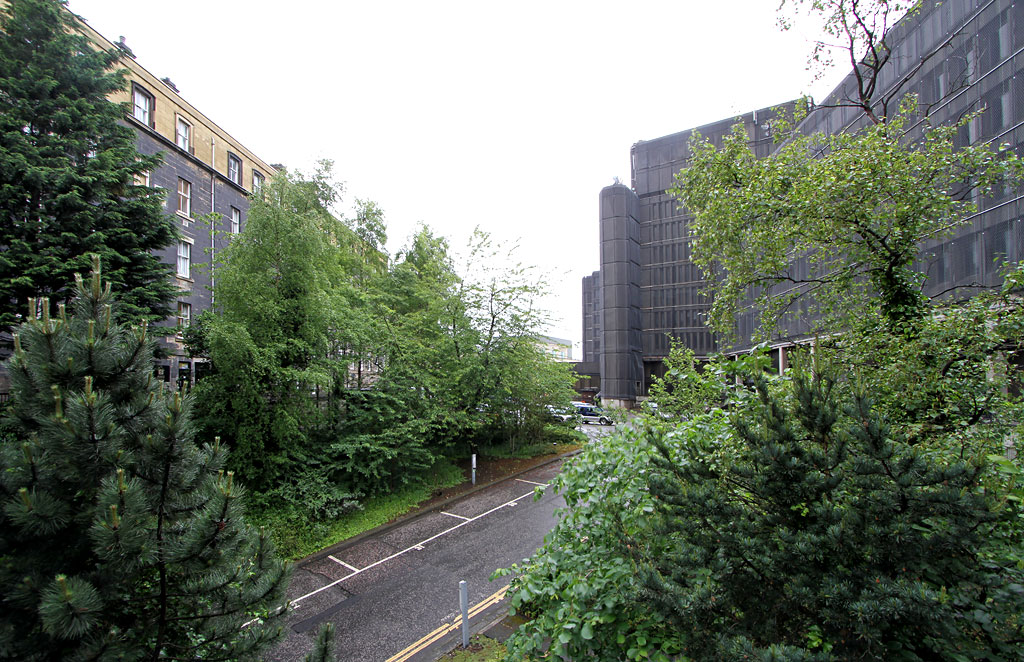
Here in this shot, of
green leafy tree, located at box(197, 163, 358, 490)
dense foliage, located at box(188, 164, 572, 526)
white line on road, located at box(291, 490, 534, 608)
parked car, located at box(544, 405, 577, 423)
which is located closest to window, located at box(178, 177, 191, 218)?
dense foliage, located at box(188, 164, 572, 526)

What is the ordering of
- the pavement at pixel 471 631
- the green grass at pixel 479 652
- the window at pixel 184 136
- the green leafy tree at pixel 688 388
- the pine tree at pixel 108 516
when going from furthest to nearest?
the window at pixel 184 136 < the pavement at pixel 471 631 < the green grass at pixel 479 652 < the green leafy tree at pixel 688 388 < the pine tree at pixel 108 516

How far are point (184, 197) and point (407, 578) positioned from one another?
2468 centimetres

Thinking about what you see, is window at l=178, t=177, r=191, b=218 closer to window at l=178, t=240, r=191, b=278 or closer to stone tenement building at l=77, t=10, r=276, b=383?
stone tenement building at l=77, t=10, r=276, b=383

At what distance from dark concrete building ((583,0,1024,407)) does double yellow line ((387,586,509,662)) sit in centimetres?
570

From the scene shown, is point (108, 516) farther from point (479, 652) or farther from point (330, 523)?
point (330, 523)

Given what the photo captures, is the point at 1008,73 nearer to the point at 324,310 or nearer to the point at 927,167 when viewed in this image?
the point at 927,167

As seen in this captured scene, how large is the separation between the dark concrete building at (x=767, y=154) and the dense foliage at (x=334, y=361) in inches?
290

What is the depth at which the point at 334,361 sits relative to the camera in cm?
1420

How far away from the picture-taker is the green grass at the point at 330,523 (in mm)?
11836

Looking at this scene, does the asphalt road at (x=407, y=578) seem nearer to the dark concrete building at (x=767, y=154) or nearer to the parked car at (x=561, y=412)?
the dark concrete building at (x=767, y=154)

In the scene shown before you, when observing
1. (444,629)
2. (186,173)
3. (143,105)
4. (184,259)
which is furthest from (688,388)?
(143,105)

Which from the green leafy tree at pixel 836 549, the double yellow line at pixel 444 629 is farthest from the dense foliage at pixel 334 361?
the green leafy tree at pixel 836 549

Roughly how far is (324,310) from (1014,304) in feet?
46.1

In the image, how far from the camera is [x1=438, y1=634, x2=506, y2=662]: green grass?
696 cm
